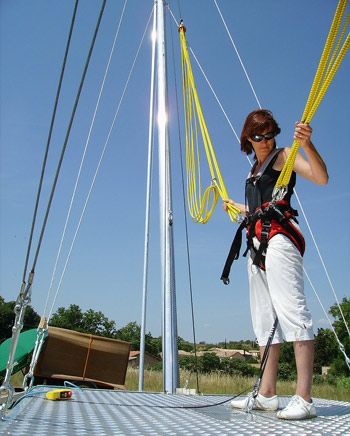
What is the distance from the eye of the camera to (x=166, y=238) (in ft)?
13.3

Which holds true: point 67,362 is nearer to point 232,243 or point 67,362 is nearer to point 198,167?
point 198,167

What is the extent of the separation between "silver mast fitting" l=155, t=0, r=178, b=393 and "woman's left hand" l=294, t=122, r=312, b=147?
2.36m

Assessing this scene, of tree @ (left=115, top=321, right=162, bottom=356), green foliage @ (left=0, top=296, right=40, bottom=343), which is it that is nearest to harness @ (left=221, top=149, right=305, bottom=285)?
green foliage @ (left=0, top=296, right=40, bottom=343)

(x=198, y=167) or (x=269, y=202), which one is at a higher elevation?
(x=198, y=167)

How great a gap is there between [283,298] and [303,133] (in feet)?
2.56

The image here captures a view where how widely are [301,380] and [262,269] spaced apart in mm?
603

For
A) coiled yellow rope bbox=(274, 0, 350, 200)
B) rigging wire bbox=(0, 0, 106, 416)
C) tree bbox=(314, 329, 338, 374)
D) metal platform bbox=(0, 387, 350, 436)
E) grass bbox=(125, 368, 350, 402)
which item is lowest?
grass bbox=(125, 368, 350, 402)

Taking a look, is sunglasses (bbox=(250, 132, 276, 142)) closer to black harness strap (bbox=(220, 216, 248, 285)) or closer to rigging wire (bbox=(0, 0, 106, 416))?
black harness strap (bbox=(220, 216, 248, 285))

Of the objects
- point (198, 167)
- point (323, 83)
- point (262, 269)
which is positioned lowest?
point (262, 269)

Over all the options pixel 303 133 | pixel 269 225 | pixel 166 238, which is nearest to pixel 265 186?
pixel 269 225

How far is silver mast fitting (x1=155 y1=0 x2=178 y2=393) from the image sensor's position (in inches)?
139

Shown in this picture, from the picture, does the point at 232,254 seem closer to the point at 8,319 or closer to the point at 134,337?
the point at 8,319

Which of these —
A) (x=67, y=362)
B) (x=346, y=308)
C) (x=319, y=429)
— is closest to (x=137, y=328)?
(x=346, y=308)

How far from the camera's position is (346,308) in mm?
36344
